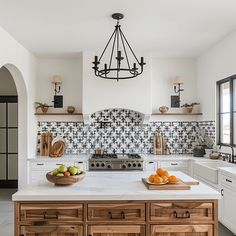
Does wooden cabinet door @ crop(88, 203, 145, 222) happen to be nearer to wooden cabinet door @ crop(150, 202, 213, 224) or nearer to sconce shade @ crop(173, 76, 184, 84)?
wooden cabinet door @ crop(150, 202, 213, 224)

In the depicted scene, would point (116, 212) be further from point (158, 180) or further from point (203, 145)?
point (203, 145)

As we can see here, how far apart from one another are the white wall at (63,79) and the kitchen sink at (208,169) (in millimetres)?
2595

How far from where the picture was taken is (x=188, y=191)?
243cm

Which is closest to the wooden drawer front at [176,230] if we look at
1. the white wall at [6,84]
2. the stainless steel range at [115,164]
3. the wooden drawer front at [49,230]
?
the wooden drawer front at [49,230]

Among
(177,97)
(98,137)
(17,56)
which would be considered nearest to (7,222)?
(98,137)

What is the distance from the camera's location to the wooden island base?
7.52 feet

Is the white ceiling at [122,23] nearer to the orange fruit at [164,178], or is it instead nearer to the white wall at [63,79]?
the white wall at [63,79]

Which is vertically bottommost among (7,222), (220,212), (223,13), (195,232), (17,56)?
(7,222)

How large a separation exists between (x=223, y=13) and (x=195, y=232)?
8.70 feet

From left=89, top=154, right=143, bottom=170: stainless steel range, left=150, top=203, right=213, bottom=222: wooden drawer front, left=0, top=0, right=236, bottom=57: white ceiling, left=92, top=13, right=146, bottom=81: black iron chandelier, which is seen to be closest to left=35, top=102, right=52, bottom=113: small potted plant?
left=0, top=0, right=236, bottom=57: white ceiling

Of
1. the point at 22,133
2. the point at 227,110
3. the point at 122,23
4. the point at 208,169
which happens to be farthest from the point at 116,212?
the point at 22,133

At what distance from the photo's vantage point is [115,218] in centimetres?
232

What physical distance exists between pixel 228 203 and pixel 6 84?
5286 mm

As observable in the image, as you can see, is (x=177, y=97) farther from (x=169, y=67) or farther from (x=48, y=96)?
(x=48, y=96)
